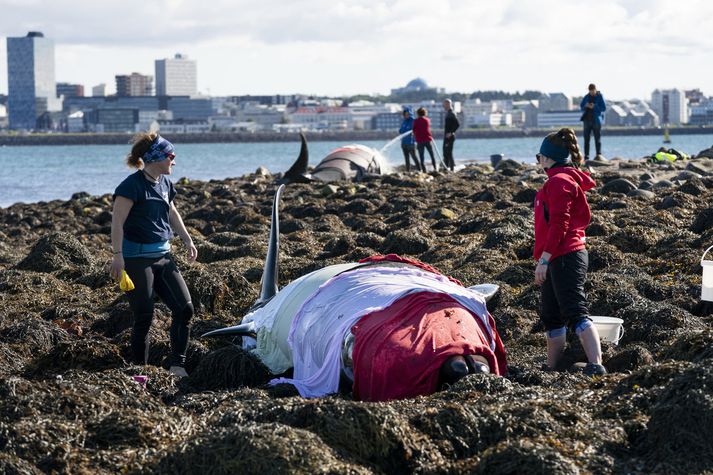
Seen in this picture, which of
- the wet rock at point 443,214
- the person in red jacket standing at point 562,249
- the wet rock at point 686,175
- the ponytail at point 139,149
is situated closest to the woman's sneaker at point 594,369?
the person in red jacket standing at point 562,249

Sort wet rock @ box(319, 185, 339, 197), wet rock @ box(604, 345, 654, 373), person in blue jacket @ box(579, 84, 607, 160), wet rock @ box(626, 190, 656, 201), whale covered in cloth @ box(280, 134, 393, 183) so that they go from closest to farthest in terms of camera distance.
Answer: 1. wet rock @ box(604, 345, 654, 373)
2. wet rock @ box(626, 190, 656, 201)
3. wet rock @ box(319, 185, 339, 197)
4. person in blue jacket @ box(579, 84, 607, 160)
5. whale covered in cloth @ box(280, 134, 393, 183)

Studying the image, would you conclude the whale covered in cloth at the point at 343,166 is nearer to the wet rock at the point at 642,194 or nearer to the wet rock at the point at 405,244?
the wet rock at the point at 642,194

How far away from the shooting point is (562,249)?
8.23m

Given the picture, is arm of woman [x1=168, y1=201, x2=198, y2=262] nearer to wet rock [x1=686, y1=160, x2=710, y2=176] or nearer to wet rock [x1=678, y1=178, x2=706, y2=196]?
wet rock [x1=678, y1=178, x2=706, y2=196]

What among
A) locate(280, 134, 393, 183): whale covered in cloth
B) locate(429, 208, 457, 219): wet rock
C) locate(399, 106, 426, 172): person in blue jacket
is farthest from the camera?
locate(399, 106, 426, 172): person in blue jacket

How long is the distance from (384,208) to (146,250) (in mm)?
12343

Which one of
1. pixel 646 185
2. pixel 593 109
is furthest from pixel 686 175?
pixel 593 109

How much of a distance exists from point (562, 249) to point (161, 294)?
3063 mm

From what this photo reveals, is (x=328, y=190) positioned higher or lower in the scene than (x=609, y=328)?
higher

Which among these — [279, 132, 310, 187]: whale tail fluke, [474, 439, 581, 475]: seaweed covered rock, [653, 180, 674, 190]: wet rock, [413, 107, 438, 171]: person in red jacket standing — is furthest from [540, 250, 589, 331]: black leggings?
[279, 132, 310, 187]: whale tail fluke

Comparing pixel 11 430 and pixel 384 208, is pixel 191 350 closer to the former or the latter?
pixel 11 430

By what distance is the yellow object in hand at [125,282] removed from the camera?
850 cm

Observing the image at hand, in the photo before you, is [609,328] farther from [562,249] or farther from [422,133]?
[422,133]

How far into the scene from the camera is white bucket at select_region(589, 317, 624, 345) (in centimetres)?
Answer: 901
